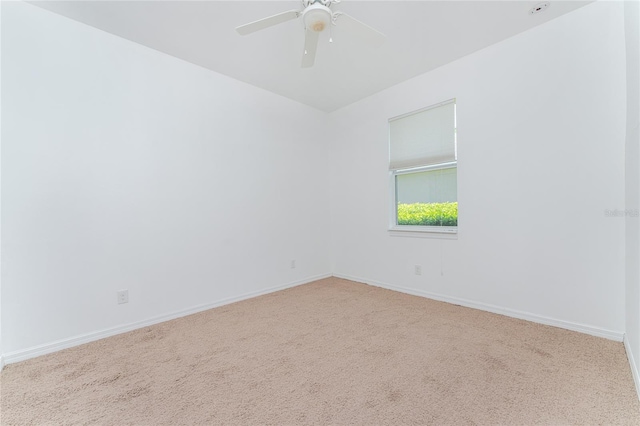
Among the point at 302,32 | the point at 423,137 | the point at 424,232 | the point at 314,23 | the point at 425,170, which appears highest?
the point at 302,32

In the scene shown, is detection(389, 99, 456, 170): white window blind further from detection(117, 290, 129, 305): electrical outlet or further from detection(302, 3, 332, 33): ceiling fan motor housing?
detection(117, 290, 129, 305): electrical outlet

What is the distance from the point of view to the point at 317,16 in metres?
1.68

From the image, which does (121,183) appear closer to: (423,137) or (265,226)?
(265,226)

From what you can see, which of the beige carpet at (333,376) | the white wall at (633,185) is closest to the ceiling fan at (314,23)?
the white wall at (633,185)

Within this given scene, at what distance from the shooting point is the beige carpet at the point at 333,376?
1415 millimetres

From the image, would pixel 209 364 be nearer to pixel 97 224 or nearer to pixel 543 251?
pixel 97 224

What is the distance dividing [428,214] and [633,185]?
1.72 m

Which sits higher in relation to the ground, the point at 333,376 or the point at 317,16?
the point at 317,16

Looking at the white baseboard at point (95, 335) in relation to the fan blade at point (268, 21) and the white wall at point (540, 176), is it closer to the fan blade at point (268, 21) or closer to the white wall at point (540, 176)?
the white wall at point (540, 176)

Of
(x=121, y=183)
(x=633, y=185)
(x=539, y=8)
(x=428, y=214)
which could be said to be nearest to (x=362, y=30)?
(x=539, y=8)

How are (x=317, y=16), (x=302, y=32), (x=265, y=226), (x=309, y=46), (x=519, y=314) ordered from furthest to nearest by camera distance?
(x=265, y=226) < (x=519, y=314) < (x=302, y=32) < (x=309, y=46) < (x=317, y=16)

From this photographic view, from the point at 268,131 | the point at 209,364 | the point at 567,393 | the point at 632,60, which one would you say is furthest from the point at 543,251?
the point at 268,131

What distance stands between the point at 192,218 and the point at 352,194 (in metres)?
2.17

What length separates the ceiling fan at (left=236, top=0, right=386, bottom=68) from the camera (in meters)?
1.68
